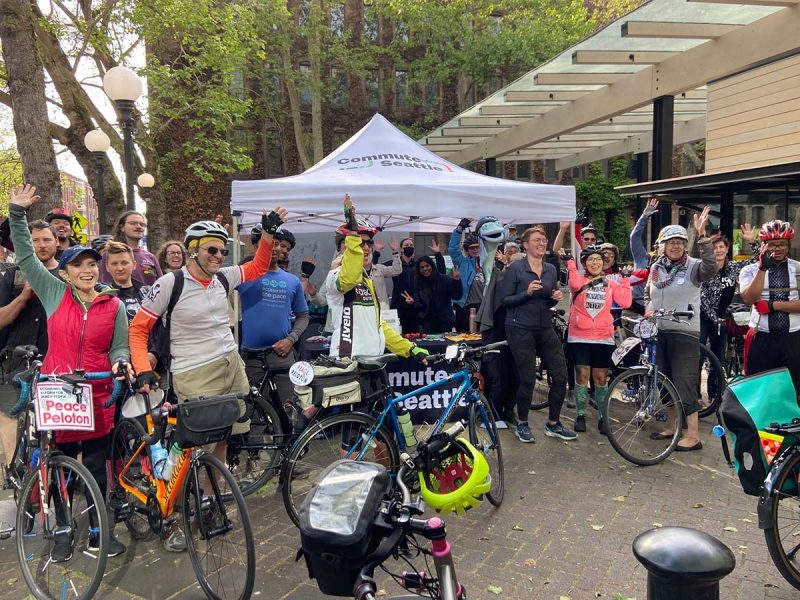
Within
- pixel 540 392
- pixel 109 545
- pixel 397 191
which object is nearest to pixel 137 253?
pixel 397 191

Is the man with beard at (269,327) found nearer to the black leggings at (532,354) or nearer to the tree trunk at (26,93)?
the black leggings at (532,354)

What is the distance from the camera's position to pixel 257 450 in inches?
170

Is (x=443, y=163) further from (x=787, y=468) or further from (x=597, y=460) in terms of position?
(x=787, y=468)

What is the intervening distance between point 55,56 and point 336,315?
41.5 feet

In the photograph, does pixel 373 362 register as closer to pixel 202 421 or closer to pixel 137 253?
pixel 202 421

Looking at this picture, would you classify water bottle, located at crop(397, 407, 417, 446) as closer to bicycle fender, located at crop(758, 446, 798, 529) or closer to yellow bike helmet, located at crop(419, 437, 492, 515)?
yellow bike helmet, located at crop(419, 437, 492, 515)

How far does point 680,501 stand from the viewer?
13.8 feet

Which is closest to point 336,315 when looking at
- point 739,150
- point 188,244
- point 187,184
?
point 188,244

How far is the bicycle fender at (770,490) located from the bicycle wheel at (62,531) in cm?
340

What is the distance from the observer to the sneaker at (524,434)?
541 cm

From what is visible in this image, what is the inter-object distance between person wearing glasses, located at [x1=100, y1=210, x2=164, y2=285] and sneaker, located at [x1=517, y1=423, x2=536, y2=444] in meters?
3.65

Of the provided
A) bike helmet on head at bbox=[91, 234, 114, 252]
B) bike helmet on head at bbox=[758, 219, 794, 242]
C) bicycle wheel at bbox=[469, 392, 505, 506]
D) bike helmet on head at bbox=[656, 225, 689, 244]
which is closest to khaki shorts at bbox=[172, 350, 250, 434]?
bicycle wheel at bbox=[469, 392, 505, 506]

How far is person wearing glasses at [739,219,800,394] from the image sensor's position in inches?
182

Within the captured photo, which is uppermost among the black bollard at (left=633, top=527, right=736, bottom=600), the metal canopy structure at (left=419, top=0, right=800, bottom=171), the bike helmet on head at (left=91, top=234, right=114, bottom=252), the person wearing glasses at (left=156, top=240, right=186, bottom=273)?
the metal canopy structure at (left=419, top=0, right=800, bottom=171)
